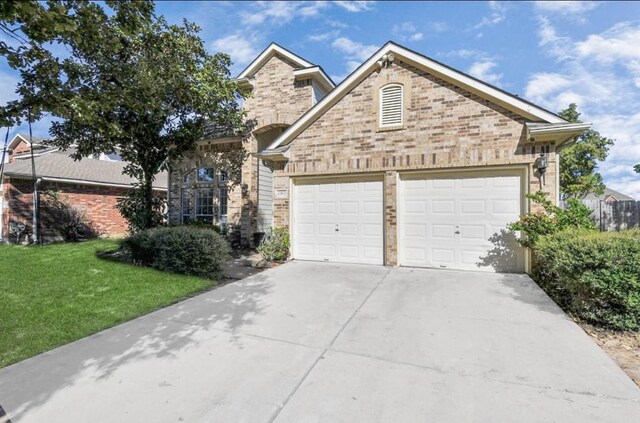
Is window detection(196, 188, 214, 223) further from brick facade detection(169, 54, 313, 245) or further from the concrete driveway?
the concrete driveway

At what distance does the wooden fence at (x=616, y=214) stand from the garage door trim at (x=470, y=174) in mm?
3868

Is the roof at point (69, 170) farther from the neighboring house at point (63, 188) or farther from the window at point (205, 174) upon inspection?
the window at point (205, 174)

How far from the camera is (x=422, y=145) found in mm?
8391

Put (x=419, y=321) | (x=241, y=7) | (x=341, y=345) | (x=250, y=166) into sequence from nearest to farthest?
1. (x=341, y=345)
2. (x=419, y=321)
3. (x=241, y=7)
4. (x=250, y=166)

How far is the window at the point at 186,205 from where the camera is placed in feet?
47.5

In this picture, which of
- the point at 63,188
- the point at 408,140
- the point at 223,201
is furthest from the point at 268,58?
the point at 63,188

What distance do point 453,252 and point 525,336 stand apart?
409 cm

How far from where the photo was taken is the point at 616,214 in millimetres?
9844

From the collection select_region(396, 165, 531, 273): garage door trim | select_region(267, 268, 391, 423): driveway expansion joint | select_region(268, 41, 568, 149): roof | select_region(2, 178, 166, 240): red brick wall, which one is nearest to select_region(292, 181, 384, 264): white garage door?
select_region(396, 165, 531, 273): garage door trim

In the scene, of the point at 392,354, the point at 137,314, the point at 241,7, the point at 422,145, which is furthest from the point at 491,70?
the point at 137,314

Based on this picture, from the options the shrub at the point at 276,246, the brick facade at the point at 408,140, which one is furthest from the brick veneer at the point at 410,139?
the shrub at the point at 276,246

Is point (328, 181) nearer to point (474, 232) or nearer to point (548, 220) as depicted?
point (474, 232)

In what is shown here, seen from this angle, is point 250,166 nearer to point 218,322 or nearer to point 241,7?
point 241,7

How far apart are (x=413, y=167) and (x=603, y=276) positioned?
464 cm
